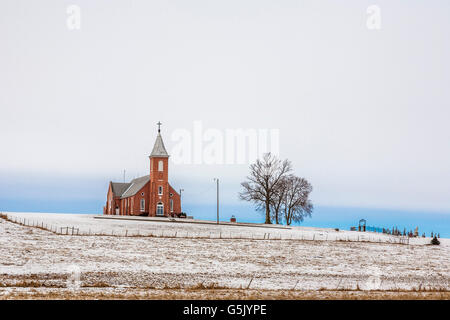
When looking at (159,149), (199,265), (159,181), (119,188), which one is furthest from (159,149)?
(199,265)

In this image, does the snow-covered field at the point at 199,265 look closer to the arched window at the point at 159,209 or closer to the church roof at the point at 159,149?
the arched window at the point at 159,209

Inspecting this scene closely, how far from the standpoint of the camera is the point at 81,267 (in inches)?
981

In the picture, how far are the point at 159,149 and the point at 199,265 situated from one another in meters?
76.9

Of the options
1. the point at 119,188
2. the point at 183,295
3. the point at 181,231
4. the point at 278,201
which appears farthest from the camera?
the point at 119,188

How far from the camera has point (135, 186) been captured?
112938mm

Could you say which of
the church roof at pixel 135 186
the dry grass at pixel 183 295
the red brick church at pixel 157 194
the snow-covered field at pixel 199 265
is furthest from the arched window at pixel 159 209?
the dry grass at pixel 183 295

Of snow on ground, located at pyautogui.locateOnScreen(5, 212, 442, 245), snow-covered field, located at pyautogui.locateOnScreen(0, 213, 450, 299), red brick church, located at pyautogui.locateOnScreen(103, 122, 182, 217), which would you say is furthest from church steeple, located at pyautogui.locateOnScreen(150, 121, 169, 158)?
snow-covered field, located at pyautogui.locateOnScreen(0, 213, 450, 299)

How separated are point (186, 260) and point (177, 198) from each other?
7453cm

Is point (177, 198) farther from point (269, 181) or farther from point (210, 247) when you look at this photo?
point (210, 247)

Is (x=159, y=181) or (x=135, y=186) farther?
(x=135, y=186)

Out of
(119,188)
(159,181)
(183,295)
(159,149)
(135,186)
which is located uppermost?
(159,149)

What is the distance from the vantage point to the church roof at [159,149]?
337 ft

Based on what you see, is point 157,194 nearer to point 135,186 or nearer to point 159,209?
point 159,209
